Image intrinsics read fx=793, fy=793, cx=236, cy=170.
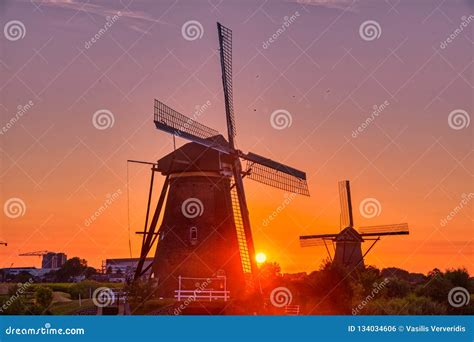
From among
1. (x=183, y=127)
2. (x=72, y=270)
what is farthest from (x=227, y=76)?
(x=72, y=270)

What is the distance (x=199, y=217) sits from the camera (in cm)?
4181

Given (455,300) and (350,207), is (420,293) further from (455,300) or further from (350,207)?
(350,207)

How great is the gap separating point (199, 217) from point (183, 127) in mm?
4812

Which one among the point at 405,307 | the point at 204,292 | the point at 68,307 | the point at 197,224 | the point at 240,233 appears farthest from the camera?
the point at 405,307

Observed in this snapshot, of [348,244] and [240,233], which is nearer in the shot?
[240,233]

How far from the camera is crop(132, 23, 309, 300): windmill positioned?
1619 inches

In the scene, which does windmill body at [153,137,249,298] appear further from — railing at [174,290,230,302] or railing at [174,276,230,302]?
railing at [174,290,230,302]

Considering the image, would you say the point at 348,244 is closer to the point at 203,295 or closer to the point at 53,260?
the point at 203,295

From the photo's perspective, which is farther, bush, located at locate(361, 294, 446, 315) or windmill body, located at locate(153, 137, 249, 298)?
bush, located at locate(361, 294, 446, 315)

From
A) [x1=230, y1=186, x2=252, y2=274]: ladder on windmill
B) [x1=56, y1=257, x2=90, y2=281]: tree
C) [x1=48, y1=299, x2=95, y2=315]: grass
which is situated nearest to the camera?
[x1=48, y1=299, x2=95, y2=315]: grass

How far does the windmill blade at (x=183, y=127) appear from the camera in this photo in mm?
40531

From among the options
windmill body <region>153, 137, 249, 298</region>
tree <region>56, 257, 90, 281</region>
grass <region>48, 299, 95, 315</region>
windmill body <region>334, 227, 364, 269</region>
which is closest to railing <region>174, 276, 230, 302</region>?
windmill body <region>153, 137, 249, 298</region>

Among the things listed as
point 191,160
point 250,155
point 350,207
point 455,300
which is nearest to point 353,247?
point 350,207

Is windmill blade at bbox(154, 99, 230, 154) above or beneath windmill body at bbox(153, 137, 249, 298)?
above
